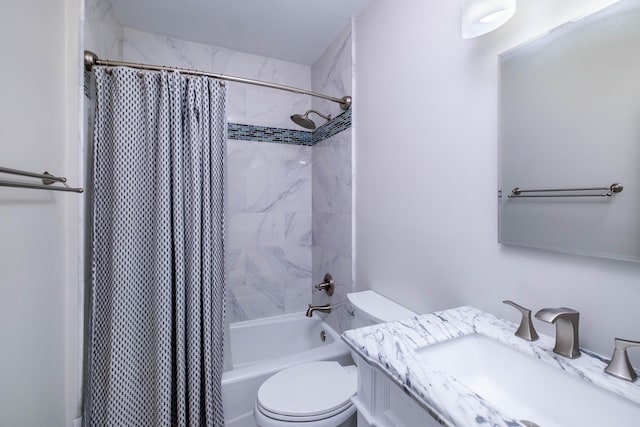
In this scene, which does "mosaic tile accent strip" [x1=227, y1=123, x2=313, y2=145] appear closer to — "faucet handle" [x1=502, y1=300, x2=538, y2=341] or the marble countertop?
the marble countertop

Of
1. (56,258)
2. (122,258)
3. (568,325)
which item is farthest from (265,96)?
(568,325)

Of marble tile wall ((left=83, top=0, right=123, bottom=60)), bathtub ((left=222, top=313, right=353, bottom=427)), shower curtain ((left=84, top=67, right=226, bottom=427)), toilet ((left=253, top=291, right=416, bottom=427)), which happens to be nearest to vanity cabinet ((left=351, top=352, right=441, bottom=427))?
toilet ((left=253, top=291, right=416, bottom=427))

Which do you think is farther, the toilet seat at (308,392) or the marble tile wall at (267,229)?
the marble tile wall at (267,229)

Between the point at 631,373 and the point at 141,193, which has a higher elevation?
the point at 141,193

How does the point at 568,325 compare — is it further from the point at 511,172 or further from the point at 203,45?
the point at 203,45

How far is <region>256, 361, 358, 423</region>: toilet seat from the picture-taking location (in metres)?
1.06

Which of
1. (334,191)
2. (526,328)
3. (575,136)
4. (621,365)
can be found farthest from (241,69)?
→ (621,365)

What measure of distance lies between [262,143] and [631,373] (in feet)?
7.08

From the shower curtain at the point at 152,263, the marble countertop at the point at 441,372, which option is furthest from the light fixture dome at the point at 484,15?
the shower curtain at the point at 152,263

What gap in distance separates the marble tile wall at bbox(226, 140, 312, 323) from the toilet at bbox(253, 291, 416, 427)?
0.89m

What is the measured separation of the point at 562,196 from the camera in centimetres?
73

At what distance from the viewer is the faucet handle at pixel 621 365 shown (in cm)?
54

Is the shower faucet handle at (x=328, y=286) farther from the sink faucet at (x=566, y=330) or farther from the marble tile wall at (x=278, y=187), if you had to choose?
the sink faucet at (x=566, y=330)

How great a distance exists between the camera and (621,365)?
0.55 m
